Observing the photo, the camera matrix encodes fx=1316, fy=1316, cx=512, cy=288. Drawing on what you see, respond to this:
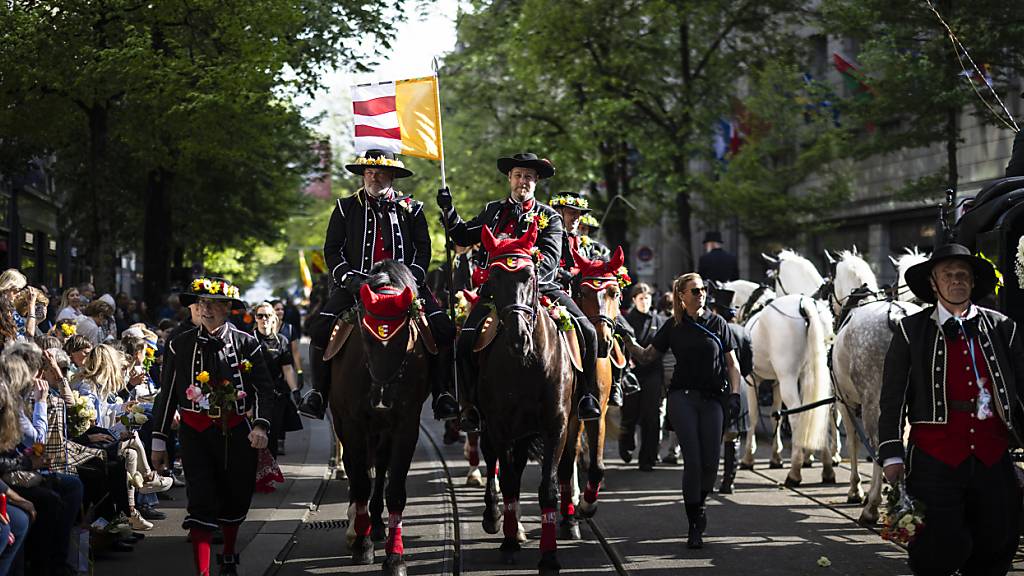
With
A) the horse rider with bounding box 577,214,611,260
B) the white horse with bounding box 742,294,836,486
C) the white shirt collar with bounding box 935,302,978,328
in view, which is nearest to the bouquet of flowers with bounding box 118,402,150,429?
the horse rider with bounding box 577,214,611,260

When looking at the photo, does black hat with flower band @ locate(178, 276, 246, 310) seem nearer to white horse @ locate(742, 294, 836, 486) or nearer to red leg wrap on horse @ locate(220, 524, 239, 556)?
red leg wrap on horse @ locate(220, 524, 239, 556)

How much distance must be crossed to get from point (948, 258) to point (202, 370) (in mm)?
4820

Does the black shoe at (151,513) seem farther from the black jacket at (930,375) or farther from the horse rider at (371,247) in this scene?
the black jacket at (930,375)

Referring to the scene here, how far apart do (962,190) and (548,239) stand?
21.4 metres

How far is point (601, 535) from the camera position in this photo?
35.4 ft

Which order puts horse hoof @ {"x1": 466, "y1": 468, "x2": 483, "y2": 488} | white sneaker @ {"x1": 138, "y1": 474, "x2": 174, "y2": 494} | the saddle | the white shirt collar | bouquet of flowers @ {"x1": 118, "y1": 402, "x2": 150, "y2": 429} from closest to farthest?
the white shirt collar
the saddle
bouquet of flowers @ {"x1": 118, "y1": 402, "x2": 150, "y2": 429}
white sneaker @ {"x1": 138, "y1": 474, "x2": 174, "y2": 494}
horse hoof @ {"x1": 466, "y1": 468, "x2": 483, "y2": 488}

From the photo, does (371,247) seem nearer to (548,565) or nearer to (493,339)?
(493,339)

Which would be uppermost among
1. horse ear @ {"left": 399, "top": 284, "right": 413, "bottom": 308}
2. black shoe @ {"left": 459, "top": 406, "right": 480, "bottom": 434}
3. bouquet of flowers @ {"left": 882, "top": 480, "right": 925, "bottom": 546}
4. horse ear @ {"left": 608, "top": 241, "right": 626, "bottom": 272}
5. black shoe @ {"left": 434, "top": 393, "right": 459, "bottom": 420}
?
horse ear @ {"left": 608, "top": 241, "right": 626, "bottom": 272}

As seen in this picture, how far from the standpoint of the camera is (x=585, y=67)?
33.4 metres

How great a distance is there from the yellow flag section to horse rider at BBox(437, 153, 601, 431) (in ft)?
3.79

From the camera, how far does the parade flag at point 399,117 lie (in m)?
11.3

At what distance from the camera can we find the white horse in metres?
13.8

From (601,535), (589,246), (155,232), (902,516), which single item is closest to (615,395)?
(601,535)

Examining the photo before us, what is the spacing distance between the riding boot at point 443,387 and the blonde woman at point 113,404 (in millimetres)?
2376
